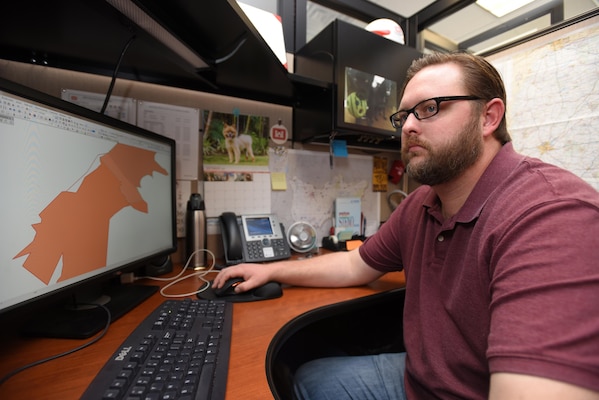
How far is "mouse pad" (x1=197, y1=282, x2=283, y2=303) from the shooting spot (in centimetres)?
71

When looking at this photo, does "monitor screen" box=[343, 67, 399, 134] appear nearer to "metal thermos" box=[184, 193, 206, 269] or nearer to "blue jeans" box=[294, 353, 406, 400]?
"metal thermos" box=[184, 193, 206, 269]

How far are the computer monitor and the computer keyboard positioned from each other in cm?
15

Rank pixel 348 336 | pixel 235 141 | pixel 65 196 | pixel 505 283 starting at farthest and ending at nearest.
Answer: pixel 348 336
pixel 235 141
pixel 65 196
pixel 505 283

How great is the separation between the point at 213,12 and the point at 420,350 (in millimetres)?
973

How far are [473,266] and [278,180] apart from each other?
0.85m

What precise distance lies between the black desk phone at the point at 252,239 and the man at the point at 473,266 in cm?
18

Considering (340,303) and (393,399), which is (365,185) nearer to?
(340,303)

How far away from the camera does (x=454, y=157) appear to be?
0.64 meters

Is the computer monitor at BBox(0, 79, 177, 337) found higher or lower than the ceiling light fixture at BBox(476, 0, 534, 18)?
lower

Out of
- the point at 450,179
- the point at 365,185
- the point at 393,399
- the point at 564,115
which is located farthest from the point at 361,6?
the point at 393,399

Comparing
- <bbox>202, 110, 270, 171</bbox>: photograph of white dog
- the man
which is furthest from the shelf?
the man

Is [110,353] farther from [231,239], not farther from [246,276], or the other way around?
[231,239]

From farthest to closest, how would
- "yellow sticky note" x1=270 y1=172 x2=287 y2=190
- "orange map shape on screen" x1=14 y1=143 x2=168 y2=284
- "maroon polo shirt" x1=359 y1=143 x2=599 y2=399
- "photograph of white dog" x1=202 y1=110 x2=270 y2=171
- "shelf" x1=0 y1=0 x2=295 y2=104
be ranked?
"yellow sticky note" x1=270 y1=172 x2=287 y2=190 < "photograph of white dog" x1=202 y1=110 x2=270 y2=171 < "shelf" x1=0 y1=0 x2=295 y2=104 < "orange map shape on screen" x1=14 y1=143 x2=168 y2=284 < "maroon polo shirt" x1=359 y1=143 x2=599 y2=399

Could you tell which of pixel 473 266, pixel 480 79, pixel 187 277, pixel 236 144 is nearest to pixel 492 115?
pixel 480 79
